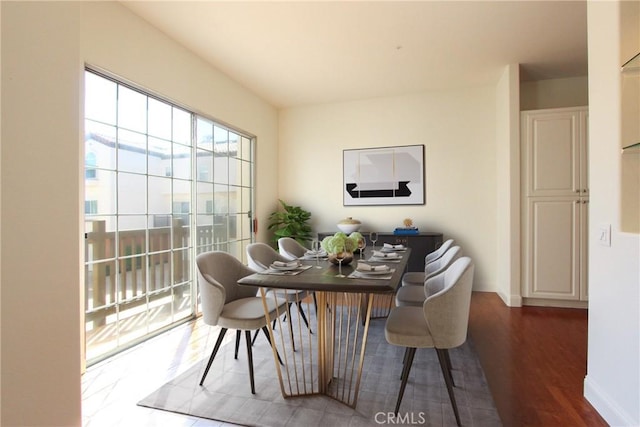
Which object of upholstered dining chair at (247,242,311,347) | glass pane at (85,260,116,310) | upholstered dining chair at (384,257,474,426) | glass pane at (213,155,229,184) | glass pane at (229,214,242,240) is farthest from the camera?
glass pane at (229,214,242,240)

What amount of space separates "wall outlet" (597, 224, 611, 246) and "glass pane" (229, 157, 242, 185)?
12.6 ft

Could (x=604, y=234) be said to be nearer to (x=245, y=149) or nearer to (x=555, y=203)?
(x=555, y=203)

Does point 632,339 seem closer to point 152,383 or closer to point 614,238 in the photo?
point 614,238

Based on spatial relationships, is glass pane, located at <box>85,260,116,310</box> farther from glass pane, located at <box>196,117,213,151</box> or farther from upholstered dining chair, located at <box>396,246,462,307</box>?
upholstered dining chair, located at <box>396,246,462,307</box>

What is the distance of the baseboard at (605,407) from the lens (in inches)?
65.6

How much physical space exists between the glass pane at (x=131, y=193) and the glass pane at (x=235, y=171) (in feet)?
4.61

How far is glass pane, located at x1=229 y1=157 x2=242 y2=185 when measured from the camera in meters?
4.46

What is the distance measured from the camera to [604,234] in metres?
1.89

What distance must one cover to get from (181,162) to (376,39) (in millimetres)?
2450

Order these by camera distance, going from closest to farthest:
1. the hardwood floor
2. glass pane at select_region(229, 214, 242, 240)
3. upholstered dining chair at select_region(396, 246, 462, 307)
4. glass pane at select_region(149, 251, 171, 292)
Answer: the hardwood floor, upholstered dining chair at select_region(396, 246, 462, 307), glass pane at select_region(149, 251, 171, 292), glass pane at select_region(229, 214, 242, 240)

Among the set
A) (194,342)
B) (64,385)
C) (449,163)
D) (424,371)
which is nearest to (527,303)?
(449,163)

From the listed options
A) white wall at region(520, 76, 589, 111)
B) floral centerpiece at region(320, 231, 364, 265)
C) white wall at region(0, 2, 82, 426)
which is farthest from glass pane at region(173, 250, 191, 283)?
white wall at region(520, 76, 589, 111)

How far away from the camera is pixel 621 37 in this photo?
5.78 feet

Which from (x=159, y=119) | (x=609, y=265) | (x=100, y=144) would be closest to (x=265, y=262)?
(x=100, y=144)
